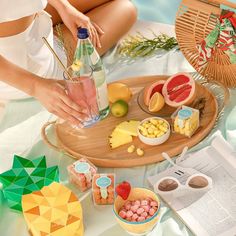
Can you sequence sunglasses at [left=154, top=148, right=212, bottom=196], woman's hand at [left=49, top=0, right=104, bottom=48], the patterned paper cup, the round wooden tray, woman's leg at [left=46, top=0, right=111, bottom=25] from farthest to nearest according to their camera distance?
woman's leg at [left=46, top=0, right=111, bottom=25], woman's hand at [left=49, top=0, right=104, bottom=48], the round wooden tray, sunglasses at [left=154, top=148, right=212, bottom=196], the patterned paper cup

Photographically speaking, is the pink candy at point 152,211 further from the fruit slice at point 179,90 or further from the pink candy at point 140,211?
the fruit slice at point 179,90

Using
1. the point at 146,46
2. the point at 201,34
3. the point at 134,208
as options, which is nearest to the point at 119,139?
the point at 134,208

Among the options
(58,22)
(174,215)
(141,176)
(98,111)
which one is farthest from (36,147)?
(58,22)

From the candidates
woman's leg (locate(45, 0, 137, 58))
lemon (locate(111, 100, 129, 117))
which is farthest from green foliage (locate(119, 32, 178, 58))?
lemon (locate(111, 100, 129, 117))

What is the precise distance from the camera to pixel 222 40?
173 centimetres

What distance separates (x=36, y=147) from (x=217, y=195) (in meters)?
0.64

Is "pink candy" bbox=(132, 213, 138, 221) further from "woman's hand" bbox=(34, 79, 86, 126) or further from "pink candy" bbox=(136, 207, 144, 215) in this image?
"woman's hand" bbox=(34, 79, 86, 126)

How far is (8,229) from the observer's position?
141 centimetres

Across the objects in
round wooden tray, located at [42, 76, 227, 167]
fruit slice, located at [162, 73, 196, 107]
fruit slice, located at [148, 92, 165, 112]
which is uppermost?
fruit slice, located at [162, 73, 196, 107]

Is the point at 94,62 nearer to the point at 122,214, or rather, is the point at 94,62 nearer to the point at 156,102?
the point at 156,102

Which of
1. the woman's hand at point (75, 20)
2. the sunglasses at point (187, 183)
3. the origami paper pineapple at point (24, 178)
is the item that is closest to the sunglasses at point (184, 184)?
the sunglasses at point (187, 183)

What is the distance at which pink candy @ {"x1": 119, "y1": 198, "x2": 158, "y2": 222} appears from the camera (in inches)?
50.7

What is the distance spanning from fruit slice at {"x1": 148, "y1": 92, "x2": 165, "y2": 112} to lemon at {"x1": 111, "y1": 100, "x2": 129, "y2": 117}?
0.28 feet

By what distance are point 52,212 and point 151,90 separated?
63 cm
